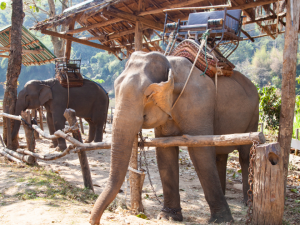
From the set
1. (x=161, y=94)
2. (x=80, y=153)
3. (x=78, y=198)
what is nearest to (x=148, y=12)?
(x=80, y=153)

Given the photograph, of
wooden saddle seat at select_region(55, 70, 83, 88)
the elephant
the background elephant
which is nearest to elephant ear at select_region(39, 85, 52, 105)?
the background elephant

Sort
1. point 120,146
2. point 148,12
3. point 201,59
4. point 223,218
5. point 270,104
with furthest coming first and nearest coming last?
point 270,104
point 148,12
point 201,59
point 223,218
point 120,146

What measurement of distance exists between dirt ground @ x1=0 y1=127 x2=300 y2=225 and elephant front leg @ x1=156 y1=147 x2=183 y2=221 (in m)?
0.18

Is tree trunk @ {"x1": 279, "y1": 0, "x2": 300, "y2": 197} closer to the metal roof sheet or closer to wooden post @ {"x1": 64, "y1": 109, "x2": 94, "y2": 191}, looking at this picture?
wooden post @ {"x1": 64, "y1": 109, "x2": 94, "y2": 191}

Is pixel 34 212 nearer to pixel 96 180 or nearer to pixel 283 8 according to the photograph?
pixel 96 180

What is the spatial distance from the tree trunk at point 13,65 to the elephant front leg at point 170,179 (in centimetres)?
440

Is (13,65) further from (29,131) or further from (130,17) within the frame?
(130,17)

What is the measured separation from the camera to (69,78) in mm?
7969

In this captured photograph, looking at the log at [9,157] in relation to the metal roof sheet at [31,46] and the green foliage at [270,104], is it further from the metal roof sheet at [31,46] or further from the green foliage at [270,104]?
the green foliage at [270,104]

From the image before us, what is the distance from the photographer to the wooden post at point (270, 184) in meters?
2.34

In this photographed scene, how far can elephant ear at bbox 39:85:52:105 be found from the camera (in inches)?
299

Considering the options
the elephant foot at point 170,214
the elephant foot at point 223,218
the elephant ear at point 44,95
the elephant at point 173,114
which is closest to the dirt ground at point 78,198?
the elephant foot at point 170,214

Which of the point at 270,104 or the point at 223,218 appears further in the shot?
the point at 270,104

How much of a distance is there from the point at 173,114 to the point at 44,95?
5.24 meters
